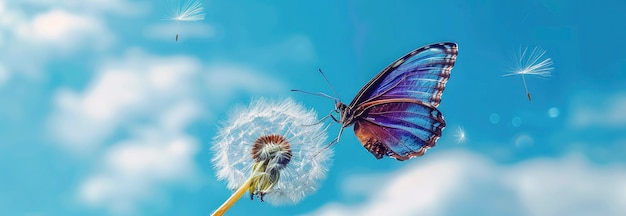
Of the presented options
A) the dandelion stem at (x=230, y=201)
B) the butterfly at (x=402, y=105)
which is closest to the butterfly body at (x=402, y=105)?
the butterfly at (x=402, y=105)

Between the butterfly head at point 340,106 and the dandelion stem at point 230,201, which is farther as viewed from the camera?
the butterfly head at point 340,106

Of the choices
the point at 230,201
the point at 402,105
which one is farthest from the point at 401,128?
the point at 230,201

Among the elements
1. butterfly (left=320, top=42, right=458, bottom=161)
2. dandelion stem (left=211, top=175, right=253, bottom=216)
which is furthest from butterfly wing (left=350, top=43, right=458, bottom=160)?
dandelion stem (left=211, top=175, right=253, bottom=216)

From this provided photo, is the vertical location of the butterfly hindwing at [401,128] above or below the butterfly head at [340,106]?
below

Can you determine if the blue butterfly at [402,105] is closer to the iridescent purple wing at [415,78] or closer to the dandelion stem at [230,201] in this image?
the iridescent purple wing at [415,78]

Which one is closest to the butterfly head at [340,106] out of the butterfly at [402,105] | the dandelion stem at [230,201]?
the butterfly at [402,105]

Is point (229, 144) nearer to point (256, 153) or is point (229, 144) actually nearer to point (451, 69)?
point (256, 153)

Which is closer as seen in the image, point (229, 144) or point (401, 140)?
point (401, 140)

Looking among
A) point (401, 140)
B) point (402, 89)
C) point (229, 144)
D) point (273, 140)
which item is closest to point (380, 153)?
point (401, 140)
